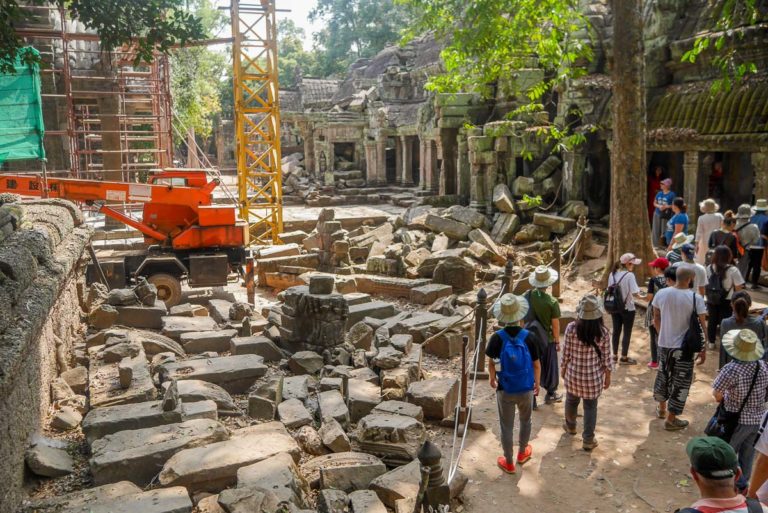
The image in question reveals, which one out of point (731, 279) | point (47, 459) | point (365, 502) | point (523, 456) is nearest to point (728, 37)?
point (731, 279)

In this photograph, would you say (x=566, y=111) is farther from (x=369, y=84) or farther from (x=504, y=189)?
(x=369, y=84)

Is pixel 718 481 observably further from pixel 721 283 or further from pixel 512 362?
pixel 721 283

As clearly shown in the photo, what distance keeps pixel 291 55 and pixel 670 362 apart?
50.2 m

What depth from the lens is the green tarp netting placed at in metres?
9.53

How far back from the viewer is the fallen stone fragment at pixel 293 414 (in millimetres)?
6215

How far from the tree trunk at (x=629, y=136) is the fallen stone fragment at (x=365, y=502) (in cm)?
A: 805

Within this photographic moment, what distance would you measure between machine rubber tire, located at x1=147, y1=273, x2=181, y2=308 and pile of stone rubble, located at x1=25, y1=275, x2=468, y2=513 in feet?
6.52

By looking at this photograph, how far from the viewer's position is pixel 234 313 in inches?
400

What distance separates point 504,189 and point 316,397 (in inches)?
460

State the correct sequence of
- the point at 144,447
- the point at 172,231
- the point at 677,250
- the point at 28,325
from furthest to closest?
1. the point at 172,231
2. the point at 677,250
3. the point at 144,447
4. the point at 28,325

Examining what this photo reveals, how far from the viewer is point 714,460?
3.06 m

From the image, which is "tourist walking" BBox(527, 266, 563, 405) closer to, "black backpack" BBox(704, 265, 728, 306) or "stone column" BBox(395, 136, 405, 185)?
"black backpack" BBox(704, 265, 728, 306)

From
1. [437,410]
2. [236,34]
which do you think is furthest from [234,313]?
[236,34]

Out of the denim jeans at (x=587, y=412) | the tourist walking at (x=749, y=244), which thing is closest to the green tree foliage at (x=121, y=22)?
the denim jeans at (x=587, y=412)
